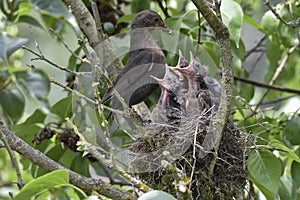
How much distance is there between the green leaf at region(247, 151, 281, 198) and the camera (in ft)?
11.7

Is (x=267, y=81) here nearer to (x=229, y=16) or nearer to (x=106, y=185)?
(x=229, y=16)

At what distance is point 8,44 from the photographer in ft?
11.6

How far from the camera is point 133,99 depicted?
4562 mm

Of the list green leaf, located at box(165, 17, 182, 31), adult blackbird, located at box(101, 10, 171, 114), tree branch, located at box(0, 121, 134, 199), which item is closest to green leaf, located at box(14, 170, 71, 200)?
tree branch, located at box(0, 121, 134, 199)

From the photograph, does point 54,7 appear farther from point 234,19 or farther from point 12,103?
point 234,19

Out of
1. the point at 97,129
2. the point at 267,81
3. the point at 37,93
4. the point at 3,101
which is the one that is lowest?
the point at 267,81

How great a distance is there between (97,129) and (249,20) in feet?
4.10

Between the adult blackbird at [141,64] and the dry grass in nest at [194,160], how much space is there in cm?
58

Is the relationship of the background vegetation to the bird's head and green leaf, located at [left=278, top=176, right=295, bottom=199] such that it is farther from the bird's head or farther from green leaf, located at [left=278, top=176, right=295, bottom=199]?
the bird's head

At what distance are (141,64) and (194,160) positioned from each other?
4.28 feet

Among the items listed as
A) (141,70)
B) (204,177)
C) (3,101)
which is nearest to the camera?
(204,177)

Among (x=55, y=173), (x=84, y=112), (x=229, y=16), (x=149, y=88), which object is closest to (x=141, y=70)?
(x=149, y=88)

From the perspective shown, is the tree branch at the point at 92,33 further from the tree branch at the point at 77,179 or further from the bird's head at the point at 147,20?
the tree branch at the point at 77,179

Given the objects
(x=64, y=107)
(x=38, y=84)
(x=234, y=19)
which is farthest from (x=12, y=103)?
(x=234, y=19)
